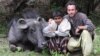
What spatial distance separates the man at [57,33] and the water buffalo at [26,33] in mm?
349

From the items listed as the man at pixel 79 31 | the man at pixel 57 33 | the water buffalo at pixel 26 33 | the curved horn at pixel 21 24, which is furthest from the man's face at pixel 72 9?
the curved horn at pixel 21 24

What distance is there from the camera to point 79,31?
7129 millimetres

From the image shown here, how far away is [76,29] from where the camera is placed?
716cm

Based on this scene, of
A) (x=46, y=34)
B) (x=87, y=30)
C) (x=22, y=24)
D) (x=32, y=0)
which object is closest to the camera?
(x=87, y=30)

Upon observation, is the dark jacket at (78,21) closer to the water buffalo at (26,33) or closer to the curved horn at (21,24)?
the water buffalo at (26,33)

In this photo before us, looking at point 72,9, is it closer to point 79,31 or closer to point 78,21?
point 78,21

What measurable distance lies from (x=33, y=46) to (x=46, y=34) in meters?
0.90

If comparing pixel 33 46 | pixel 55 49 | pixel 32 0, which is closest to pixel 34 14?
pixel 33 46

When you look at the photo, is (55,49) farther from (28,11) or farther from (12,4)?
(12,4)

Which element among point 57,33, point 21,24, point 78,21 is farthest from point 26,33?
point 78,21

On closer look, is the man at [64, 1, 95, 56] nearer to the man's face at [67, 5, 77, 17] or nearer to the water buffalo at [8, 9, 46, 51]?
the man's face at [67, 5, 77, 17]

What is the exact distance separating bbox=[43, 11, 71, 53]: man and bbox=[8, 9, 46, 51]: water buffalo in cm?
35

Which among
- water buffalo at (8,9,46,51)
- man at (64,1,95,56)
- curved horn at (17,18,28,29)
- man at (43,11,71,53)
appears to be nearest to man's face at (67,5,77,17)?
man at (64,1,95,56)

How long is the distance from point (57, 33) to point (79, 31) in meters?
0.53
